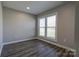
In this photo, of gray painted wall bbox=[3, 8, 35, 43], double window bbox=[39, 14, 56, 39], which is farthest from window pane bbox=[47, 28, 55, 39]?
gray painted wall bbox=[3, 8, 35, 43]

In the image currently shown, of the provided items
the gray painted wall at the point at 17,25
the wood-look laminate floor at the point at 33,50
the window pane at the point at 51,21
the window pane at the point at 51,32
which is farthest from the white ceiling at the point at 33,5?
the wood-look laminate floor at the point at 33,50

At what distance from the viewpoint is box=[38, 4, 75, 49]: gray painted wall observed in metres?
1.49

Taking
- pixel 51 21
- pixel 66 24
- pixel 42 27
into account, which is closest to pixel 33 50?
pixel 42 27

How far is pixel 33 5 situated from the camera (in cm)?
154

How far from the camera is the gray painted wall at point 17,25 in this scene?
1530 mm

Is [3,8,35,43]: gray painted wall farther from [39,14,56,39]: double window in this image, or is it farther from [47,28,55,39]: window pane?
[47,28,55,39]: window pane

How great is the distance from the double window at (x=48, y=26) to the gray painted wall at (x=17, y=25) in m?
0.17

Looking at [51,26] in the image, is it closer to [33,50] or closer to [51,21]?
[51,21]

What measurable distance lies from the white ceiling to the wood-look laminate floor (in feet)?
2.17

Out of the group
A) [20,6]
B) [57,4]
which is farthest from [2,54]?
[57,4]

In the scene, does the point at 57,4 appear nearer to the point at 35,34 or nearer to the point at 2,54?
the point at 35,34

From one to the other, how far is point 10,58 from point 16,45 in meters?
0.26

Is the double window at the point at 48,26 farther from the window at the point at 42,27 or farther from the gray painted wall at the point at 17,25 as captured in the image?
the gray painted wall at the point at 17,25

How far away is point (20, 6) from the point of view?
5.03 feet
